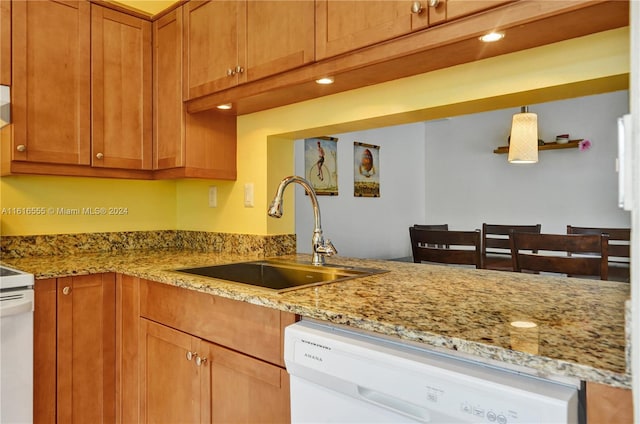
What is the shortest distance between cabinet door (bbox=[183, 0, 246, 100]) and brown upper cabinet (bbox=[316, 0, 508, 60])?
0.47 meters

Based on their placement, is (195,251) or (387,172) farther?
(387,172)

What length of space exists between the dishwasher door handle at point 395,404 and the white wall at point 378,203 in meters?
2.43

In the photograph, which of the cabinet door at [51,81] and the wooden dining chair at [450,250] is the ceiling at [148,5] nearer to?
the cabinet door at [51,81]

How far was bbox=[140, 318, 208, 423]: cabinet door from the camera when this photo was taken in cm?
155

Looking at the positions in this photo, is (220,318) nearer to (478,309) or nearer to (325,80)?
(478,309)

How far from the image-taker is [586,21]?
115 cm

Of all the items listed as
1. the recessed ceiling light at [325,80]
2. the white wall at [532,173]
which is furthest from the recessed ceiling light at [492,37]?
the white wall at [532,173]

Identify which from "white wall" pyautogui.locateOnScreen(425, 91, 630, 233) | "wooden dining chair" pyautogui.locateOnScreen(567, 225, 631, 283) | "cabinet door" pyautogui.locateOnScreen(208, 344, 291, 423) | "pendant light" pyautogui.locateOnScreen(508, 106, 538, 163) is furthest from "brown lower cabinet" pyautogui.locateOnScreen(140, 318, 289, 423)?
"white wall" pyautogui.locateOnScreen(425, 91, 630, 233)

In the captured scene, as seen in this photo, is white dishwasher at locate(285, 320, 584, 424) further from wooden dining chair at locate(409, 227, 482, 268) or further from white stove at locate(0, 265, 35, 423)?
wooden dining chair at locate(409, 227, 482, 268)

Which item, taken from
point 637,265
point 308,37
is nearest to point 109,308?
point 308,37

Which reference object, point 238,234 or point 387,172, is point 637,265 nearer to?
point 238,234

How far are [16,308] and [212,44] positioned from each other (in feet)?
4.37

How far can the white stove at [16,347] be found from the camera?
1588mm

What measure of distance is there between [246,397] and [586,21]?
4.67 ft
